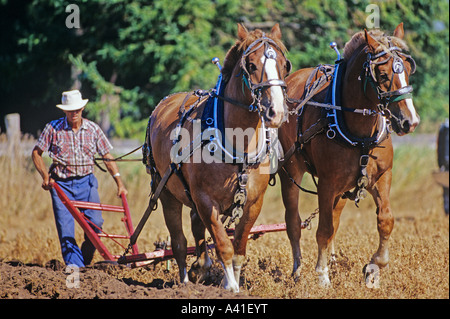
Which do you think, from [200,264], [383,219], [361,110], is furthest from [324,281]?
[361,110]

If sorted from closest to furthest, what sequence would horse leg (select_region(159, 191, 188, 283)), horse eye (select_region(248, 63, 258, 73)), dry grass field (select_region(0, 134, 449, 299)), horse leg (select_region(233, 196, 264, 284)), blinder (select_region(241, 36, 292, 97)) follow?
blinder (select_region(241, 36, 292, 97)), horse eye (select_region(248, 63, 258, 73)), horse leg (select_region(233, 196, 264, 284)), dry grass field (select_region(0, 134, 449, 299)), horse leg (select_region(159, 191, 188, 283))

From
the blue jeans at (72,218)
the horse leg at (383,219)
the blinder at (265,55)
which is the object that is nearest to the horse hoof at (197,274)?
the blue jeans at (72,218)

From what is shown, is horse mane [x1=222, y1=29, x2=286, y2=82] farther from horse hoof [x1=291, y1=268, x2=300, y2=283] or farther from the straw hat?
the straw hat

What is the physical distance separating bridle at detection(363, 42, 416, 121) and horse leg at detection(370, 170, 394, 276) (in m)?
0.92

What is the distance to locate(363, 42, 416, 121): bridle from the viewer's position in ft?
17.1

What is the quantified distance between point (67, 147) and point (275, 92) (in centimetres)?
323

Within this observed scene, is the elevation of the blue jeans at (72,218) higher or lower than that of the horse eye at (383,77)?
lower

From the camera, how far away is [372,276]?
585 centimetres

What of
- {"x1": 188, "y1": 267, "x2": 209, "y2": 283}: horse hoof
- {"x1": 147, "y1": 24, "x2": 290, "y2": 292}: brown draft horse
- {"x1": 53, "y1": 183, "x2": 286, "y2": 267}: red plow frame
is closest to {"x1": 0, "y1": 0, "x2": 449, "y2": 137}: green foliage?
{"x1": 53, "y1": 183, "x2": 286, "y2": 267}: red plow frame

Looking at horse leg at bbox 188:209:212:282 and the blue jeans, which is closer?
horse leg at bbox 188:209:212:282

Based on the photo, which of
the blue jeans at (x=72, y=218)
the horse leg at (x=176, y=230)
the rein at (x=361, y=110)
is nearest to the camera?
the rein at (x=361, y=110)

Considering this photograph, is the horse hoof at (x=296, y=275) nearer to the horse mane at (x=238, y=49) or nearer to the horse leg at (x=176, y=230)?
the horse leg at (x=176, y=230)

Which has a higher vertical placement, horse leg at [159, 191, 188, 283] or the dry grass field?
horse leg at [159, 191, 188, 283]

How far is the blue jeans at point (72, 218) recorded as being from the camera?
688 centimetres
